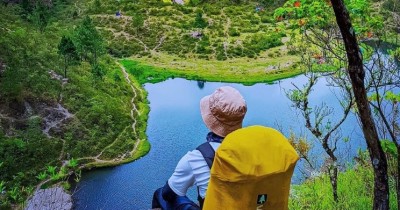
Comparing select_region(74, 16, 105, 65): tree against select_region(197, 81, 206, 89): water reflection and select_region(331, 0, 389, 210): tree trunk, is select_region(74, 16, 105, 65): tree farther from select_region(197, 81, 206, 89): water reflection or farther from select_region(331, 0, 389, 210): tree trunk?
select_region(331, 0, 389, 210): tree trunk

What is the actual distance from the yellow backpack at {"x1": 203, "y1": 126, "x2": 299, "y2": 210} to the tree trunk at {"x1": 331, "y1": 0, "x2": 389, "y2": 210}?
227 centimetres

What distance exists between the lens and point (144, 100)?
31844 mm

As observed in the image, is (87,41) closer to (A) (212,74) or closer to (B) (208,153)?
(A) (212,74)

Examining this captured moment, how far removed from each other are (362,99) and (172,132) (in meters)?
22.0

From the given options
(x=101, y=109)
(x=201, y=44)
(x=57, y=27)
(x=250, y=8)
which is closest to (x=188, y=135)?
(x=101, y=109)

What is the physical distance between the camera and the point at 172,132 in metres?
27.2

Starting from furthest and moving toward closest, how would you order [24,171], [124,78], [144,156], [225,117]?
[124,78], [144,156], [24,171], [225,117]

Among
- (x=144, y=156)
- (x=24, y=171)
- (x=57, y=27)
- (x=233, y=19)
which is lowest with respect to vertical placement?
(x=24, y=171)

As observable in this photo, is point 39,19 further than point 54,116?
Yes

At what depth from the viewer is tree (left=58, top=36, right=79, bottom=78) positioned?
2903cm

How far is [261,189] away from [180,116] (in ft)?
85.5

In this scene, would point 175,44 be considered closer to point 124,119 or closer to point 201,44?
point 201,44

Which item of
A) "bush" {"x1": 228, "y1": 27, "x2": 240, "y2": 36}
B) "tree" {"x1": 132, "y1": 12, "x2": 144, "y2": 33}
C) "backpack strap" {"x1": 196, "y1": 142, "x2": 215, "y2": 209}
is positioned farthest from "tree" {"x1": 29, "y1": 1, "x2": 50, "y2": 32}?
"backpack strap" {"x1": 196, "y1": 142, "x2": 215, "y2": 209}

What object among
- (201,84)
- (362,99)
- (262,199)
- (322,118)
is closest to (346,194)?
(322,118)
